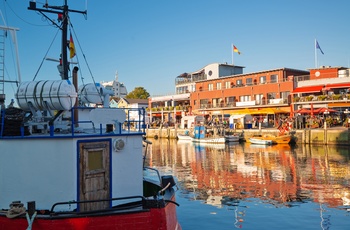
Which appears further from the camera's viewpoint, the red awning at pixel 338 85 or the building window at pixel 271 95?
the building window at pixel 271 95

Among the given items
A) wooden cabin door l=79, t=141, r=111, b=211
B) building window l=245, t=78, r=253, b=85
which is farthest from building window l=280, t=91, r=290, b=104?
wooden cabin door l=79, t=141, r=111, b=211

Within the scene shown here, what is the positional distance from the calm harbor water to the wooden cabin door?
574cm

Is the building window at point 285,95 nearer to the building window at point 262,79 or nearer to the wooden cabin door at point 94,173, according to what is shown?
the building window at point 262,79

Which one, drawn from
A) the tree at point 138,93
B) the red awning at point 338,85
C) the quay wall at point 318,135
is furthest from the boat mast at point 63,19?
the tree at point 138,93

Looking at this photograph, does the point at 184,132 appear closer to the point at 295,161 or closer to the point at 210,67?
the point at 210,67

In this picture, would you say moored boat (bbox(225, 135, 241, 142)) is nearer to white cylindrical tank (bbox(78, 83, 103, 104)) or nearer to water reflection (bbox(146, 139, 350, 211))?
water reflection (bbox(146, 139, 350, 211))

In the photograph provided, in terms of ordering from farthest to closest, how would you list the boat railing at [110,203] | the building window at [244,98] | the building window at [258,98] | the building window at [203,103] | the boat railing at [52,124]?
the building window at [203,103], the building window at [244,98], the building window at [258,98], the boat railing at [52,124], the boat railing at [110,203]

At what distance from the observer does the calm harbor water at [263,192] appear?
15.6 m

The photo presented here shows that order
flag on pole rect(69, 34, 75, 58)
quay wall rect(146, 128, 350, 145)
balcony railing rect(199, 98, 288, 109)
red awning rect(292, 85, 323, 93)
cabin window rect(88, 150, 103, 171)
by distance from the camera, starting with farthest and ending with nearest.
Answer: balcony railing rect(199, 98, 288, 109) < red awning rect(292, 85, 323, 93) < quay wall rect(146, 128, 350, 145) < flag on pole rect(69, 34, 75, 58) < cabin window rect(88, 150, 103, 171)

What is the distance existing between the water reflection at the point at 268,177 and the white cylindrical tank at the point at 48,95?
10909 mm

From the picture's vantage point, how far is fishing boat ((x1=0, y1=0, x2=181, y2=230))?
9478 mm

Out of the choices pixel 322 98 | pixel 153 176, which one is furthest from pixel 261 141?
pixel 153 176

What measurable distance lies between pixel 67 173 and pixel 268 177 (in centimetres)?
1944

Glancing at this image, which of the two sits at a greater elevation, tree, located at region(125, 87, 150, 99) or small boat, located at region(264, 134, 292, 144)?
tree, located at region(125, 87, 150, 99)
